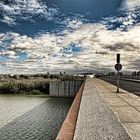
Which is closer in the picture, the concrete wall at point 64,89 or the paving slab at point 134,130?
the paving slab at point 134,130

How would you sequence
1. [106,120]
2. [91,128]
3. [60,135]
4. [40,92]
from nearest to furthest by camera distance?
[60,135] → [91,128] → [106,120] → [40,92]

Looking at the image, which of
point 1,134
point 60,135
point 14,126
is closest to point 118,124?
point 60,135

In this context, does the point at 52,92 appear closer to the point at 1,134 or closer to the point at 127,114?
the point at 1,134

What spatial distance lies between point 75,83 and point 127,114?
6042 cm

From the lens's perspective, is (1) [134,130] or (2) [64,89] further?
(2) [64,89]

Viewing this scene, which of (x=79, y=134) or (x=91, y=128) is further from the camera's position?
(x=91, y=128)

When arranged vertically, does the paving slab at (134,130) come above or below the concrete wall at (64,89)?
above

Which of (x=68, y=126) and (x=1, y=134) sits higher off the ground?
(x=68, y=126)

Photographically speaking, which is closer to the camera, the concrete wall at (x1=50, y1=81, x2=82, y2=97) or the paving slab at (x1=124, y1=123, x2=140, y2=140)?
the paving slab at (x1=124, y1=123, x2=140, y2=140)

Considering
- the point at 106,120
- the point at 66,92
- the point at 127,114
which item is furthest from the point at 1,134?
the point at 66,92

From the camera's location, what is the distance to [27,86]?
7575cm

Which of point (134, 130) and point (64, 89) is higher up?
point (134, 130)

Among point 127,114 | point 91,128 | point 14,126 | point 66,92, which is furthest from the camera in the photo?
point 66,92

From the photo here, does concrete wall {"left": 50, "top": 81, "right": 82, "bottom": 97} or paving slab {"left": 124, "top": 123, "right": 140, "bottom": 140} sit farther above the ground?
paving slab {"left": 124, "top": 123, "right": 140, "bottom": 140}
